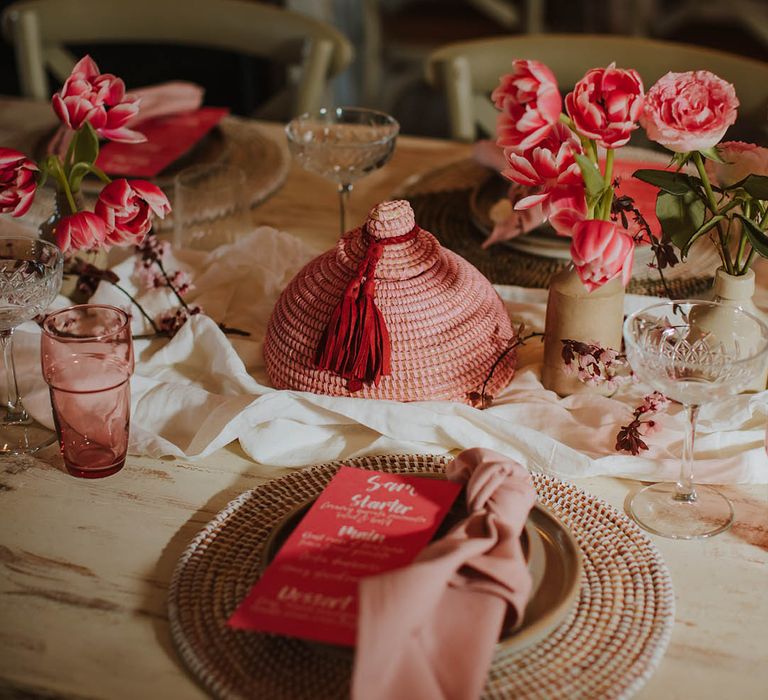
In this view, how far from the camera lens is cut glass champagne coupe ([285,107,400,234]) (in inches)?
49.1

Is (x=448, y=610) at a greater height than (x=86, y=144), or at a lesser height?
lesser

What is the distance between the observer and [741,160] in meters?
0.91

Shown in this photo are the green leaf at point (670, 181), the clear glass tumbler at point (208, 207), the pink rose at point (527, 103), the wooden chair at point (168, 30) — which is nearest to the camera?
the pink rose at point (527, 103)

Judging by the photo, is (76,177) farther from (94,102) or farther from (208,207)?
(208,207)

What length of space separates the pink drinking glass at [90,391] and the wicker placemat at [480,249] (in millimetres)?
470

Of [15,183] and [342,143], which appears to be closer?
[15,183]

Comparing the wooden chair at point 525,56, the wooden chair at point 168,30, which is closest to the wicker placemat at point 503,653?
the wooden chair at point 525,56

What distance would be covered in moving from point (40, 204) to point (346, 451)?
658mm

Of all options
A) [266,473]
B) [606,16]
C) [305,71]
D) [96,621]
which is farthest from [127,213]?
[606,16]

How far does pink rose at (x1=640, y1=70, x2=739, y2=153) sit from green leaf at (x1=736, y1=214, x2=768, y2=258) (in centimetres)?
9

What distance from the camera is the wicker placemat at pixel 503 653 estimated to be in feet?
2.16

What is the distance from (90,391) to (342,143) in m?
0.59

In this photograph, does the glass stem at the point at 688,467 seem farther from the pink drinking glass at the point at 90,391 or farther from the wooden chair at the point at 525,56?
the wooden chair at the point at 525,56

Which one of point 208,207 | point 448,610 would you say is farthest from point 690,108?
point 208,207
